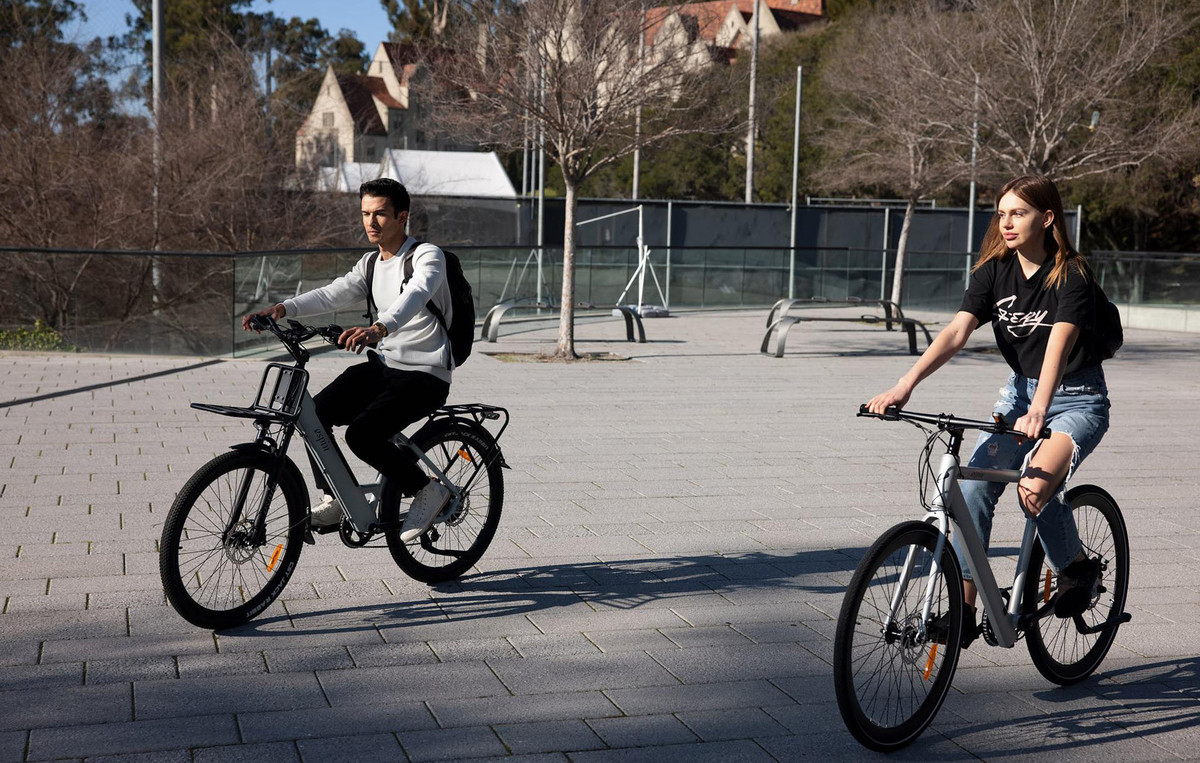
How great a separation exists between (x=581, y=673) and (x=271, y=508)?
1344 millimetres

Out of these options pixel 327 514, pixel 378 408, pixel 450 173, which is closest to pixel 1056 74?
pixel 450 173

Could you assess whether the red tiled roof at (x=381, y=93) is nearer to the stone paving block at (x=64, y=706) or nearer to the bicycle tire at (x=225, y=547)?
the bicycle tire at (x=225, y=547)

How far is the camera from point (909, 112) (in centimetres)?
1997

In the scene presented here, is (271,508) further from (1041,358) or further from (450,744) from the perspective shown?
(1041,358)

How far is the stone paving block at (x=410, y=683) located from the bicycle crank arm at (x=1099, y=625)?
1.96m

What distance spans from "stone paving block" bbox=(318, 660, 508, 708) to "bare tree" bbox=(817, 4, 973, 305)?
16.2 m

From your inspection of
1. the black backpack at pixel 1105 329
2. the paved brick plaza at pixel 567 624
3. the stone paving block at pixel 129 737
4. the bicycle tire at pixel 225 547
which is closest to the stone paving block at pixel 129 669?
the paved brick plaza at pixel 567 624

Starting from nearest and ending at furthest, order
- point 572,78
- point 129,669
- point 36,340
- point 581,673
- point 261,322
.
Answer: point 129,669
point 581,673
point 261,322
point 572,78
point 36,340

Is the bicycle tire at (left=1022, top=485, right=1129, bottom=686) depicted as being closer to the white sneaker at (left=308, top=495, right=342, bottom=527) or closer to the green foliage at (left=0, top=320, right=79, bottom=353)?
the white sneaker at (left=308, top=495, right=342, bottom=527)

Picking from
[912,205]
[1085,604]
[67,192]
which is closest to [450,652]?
[1085,604]

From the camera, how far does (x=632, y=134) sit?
50.8 ft

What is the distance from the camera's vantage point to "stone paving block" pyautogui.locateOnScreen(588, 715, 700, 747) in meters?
3.79

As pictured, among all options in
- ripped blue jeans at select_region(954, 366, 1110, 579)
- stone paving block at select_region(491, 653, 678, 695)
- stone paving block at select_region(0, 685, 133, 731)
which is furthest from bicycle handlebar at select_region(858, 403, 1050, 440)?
stone paving block at select_region(0, 685, 133, 731)

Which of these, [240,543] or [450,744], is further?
[240,543]
